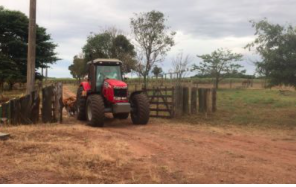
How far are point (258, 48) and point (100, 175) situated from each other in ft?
36.1

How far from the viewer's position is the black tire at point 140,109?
12102mm

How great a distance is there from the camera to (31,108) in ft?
38.7

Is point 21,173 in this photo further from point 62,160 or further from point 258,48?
point 258,48

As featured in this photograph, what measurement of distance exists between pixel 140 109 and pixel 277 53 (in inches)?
242

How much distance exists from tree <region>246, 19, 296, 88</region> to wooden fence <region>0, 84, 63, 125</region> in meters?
8.37

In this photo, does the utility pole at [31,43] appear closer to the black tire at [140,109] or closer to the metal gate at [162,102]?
the black tire at [140,109]

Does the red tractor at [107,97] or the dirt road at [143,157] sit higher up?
the red tractor at [107,97]

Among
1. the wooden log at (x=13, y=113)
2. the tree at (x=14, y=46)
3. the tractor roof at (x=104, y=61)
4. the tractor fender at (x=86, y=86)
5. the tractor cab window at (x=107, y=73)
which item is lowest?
the wooden log at (x=13, y=113)

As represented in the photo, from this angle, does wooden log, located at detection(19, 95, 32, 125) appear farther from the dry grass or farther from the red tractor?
→ the dry grass

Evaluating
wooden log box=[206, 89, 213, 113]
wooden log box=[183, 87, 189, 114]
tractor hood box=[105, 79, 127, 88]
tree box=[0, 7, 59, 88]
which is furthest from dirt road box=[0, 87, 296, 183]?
tree box=[0, 7, 59, 88]

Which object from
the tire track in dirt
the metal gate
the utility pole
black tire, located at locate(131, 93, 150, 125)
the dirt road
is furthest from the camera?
the metal gate

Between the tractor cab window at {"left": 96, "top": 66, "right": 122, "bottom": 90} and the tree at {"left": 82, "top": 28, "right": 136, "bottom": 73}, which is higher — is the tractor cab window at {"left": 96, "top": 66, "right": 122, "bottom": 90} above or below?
below

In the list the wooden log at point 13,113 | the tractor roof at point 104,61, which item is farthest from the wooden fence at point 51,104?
the tractor roof at point 104,61

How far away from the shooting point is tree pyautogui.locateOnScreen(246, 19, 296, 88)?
44.4ft
